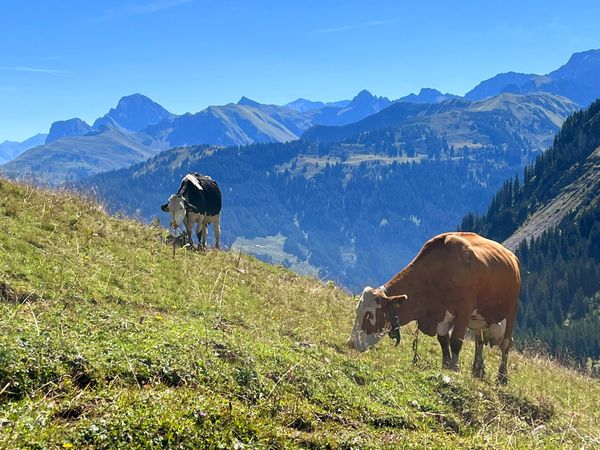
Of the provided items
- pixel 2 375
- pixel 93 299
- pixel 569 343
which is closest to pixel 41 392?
pixel 2 375

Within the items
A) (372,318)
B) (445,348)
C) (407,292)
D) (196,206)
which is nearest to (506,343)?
(445,348)

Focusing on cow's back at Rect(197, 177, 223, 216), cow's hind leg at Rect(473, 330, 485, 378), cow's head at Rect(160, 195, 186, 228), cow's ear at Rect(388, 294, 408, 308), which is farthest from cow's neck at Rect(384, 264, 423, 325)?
cow's back at Rect(197, 177, 223, 216)

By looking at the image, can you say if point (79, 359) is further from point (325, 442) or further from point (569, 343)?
point (569, 343)

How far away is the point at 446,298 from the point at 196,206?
56.4 feet

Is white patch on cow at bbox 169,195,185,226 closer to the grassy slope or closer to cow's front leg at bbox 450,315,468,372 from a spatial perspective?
the grassy slope

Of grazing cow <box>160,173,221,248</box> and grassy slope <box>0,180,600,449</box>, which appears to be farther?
grazing cow <box>160,173,221,248</box>

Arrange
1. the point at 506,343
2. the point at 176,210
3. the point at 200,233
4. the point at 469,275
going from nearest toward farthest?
the point at 469,275, the point at 506,343, the point at 176,210, the point at 200,233

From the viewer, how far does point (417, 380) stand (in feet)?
34.7

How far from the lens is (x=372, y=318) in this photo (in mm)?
13984

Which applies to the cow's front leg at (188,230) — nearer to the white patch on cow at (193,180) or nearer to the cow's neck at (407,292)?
the white patch on cow at (193,180)

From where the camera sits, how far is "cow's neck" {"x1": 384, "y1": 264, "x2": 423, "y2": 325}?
14352 mm

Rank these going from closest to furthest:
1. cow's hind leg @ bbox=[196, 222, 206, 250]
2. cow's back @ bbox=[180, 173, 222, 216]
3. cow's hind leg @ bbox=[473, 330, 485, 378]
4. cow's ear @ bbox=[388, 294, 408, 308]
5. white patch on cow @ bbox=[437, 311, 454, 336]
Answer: cow's ear @ bbox=[388, 294, 408, 308] < white patch on cow @ bbox=[437, 311, 454, 336] < cow's hind leg @ bbox=[473, 330, 485, 378] < cow's hind leg @ bbox=[196, 222, 206, 250] < cow's back @ bbox=[180, 173, 222, 216]

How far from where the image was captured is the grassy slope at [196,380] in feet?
19.1

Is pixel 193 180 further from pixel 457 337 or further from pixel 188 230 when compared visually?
pixel 457 337
